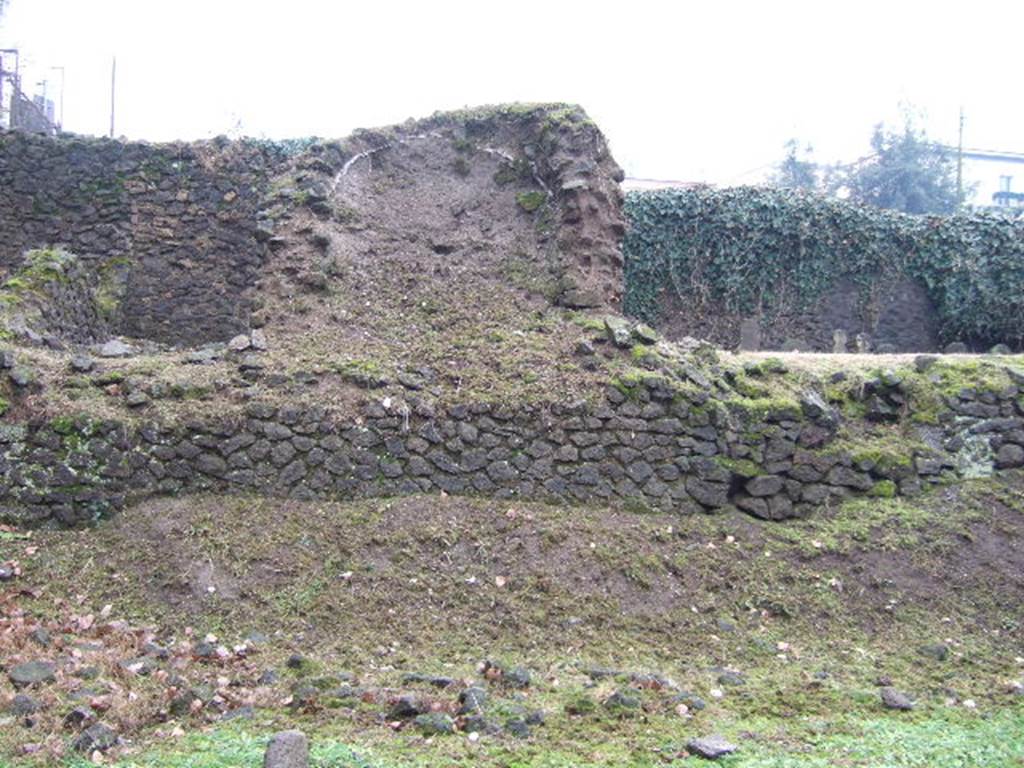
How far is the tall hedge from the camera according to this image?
52.2 ft

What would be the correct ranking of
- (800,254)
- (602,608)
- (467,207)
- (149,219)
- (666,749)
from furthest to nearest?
(800,254) < (149,219) < (467,207) < (602,608) < (666,749)

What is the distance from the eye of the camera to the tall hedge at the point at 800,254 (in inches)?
626

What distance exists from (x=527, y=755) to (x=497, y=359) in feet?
14.4

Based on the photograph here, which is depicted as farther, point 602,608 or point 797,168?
point 797,168

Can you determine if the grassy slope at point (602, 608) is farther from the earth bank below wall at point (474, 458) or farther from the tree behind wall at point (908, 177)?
the tree behind wall at point (908, 177)

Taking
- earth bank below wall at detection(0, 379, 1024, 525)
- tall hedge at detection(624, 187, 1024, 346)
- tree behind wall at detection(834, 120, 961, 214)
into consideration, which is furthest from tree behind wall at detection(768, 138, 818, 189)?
earth bank below wall at detection(0, 379, 1024, 525)

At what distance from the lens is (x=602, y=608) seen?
7148mm

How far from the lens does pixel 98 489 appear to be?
769 cm

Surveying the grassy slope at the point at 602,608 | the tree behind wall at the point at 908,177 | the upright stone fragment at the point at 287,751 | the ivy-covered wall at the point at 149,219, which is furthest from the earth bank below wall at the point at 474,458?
the tree behind wall at the point at 908,177

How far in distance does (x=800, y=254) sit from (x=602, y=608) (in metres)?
10.4

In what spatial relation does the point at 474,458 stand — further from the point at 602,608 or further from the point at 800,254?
the point at 800,254

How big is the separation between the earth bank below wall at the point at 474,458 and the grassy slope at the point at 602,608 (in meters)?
0.22

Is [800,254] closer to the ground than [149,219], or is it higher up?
higher up

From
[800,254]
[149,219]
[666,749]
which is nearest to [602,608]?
[666,749]
